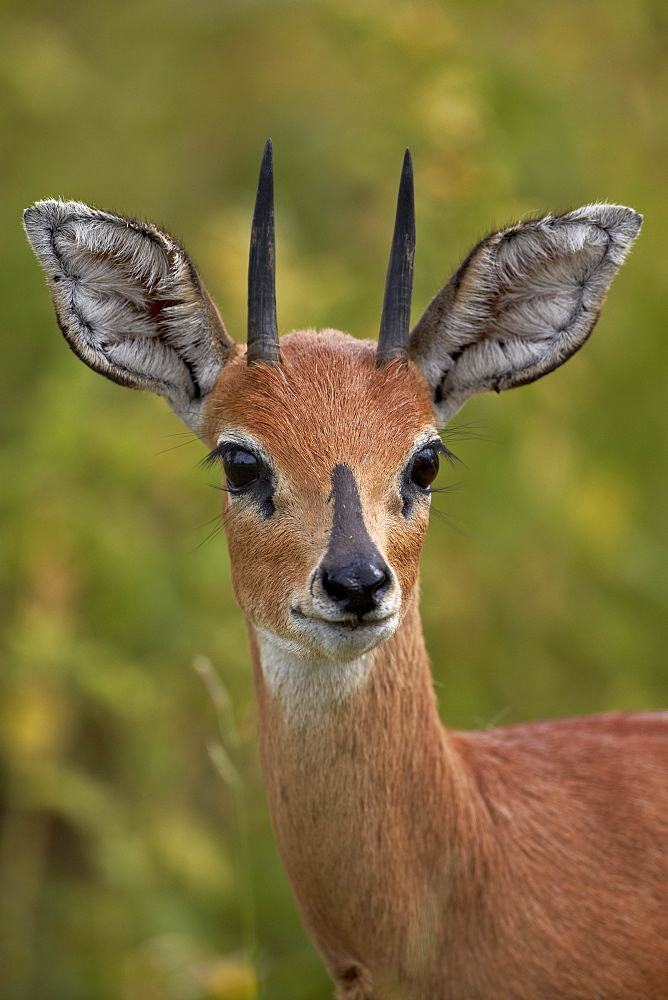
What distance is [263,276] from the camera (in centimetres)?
411

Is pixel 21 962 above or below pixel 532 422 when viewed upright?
below

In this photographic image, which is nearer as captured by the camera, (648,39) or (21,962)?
(21,962)

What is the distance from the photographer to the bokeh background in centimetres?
629

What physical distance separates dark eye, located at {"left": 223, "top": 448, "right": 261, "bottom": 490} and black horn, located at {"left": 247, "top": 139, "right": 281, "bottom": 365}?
14.5 inches

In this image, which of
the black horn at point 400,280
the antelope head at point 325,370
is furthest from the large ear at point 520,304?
the black horn at point 400,280

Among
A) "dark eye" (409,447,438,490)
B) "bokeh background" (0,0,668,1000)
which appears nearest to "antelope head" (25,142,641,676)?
"dark eye" (409,447,438,490)

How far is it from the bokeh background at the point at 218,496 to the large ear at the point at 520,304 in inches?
22.1

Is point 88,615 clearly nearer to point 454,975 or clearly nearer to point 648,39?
point 454,975

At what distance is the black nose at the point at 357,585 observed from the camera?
3.51m

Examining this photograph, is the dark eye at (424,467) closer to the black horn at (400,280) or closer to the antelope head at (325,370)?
the antelope head at (325,370)

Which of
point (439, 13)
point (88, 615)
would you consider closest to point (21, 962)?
point (88, 615)

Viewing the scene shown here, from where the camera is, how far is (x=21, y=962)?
6.26m

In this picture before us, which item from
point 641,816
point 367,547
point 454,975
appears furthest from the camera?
point 641,816

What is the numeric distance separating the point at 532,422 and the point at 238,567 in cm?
404
